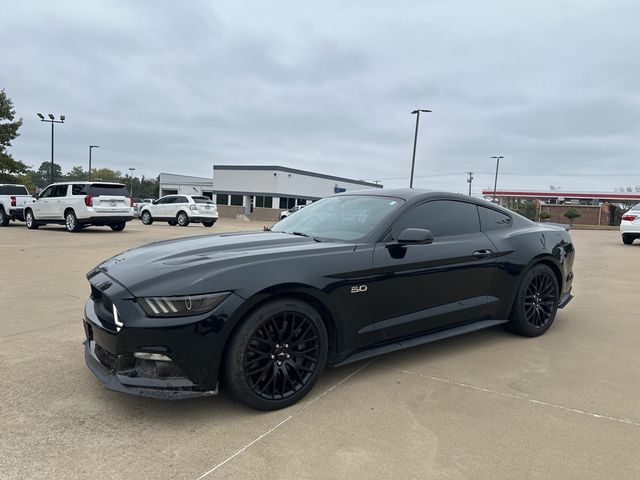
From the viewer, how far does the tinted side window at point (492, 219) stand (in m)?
4.45

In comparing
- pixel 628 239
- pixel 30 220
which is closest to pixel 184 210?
pixel 30 220

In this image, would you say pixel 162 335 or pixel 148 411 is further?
pixel 148 411

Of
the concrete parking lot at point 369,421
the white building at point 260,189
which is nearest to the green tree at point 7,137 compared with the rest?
the white building at point 260,189

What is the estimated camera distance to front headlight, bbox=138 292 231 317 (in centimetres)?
269

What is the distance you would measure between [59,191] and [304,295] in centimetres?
1619

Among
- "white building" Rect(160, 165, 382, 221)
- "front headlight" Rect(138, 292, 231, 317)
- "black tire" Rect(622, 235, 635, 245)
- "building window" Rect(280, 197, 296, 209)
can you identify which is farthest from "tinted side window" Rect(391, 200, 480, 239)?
"building window" Rect(280, 197, 296, 209)

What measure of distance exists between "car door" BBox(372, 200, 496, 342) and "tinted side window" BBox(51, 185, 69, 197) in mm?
15529

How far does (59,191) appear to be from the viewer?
16.4 meters

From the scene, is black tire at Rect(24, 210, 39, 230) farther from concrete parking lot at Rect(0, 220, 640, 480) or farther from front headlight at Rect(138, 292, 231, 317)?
front headlight at Rect(138, 292, 231, 317)

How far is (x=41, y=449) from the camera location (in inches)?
97.8

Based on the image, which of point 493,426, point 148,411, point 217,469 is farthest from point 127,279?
point 493,426

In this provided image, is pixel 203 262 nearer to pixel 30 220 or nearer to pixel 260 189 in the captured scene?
pixel 30 220

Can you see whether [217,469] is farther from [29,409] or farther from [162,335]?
[29,409]

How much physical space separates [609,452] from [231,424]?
2118mm
